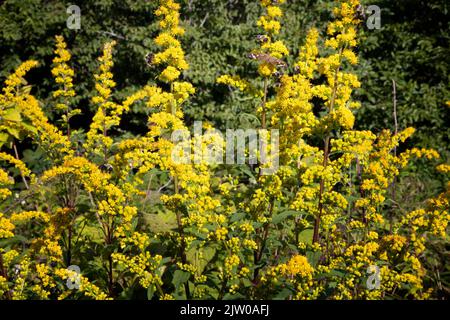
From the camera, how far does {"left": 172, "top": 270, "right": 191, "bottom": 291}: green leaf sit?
2.88m

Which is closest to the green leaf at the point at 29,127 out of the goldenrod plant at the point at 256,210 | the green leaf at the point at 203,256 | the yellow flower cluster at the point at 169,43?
the goldenrod plant at the point at 256,210

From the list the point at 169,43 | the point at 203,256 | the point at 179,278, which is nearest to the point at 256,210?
the point at 179,278

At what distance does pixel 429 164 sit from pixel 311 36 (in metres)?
4.32

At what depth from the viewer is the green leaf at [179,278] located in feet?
9.46

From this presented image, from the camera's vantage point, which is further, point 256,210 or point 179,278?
point 256,210

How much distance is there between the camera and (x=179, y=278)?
2918 mm

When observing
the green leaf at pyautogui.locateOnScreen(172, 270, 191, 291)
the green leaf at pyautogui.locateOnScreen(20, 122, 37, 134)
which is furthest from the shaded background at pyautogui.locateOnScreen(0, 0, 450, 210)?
the green leaf at pyautogui.locateOnScreen(172, 270, 191, 291)

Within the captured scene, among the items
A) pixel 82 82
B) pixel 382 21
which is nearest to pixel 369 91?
pixel 382 21

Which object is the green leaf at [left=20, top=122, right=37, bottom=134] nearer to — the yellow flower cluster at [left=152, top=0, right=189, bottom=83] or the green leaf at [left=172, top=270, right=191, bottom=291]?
the yellow flower cluster at [left=152, top=0, right=189, bottom=83]

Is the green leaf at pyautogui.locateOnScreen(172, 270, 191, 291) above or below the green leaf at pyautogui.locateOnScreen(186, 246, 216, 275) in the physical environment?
above

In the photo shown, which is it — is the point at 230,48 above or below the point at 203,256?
above

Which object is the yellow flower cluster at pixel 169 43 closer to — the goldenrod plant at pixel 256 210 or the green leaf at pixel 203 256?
the goldenrod plant at pixel 256 210

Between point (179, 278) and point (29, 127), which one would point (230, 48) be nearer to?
point (29, 127)

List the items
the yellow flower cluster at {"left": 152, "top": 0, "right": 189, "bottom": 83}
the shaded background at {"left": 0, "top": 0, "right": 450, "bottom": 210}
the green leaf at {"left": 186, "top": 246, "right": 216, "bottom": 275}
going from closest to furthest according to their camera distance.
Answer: the yellow flower cluster at {"left": 152, "top": 0, "right": 189, "bottom": 83} → the green leaf at {"left": 186, "top": 246, "right": 216, "bottom": 275} → the shaded background at {"left": 0, "top": 0, "right": 450, "bottom": 210}
